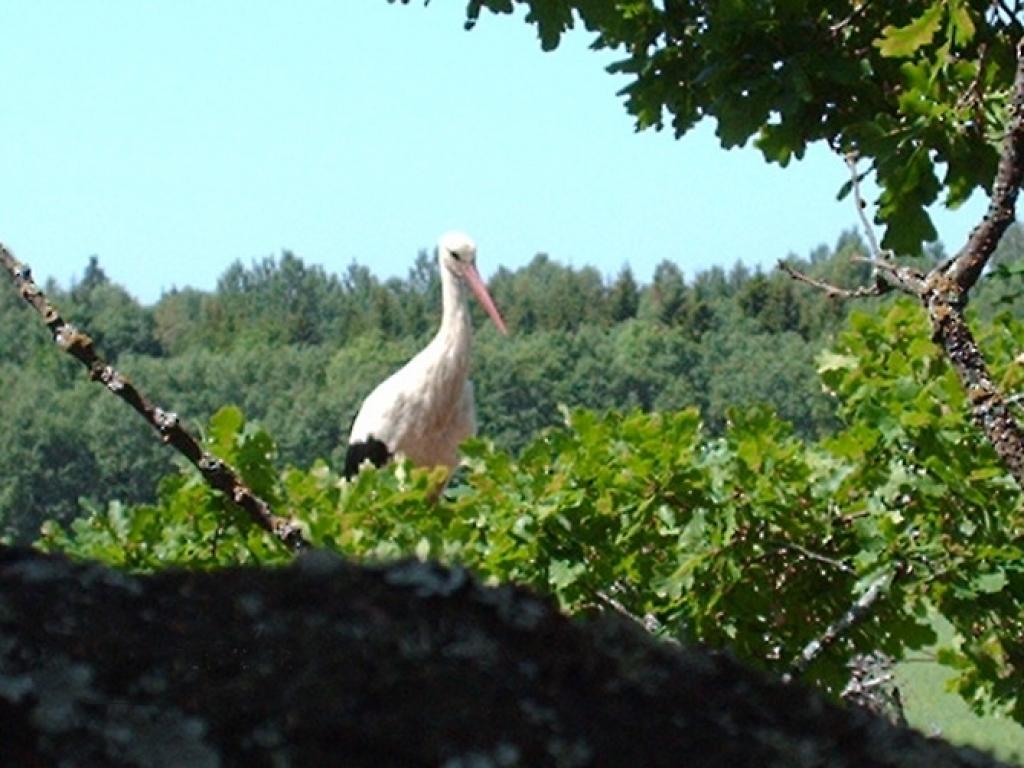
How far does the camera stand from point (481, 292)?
38.2 ft

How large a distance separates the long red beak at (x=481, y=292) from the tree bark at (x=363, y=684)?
983 centimetres

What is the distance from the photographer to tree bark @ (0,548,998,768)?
1.01m

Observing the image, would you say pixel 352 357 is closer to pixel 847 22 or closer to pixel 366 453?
pixel 366 453

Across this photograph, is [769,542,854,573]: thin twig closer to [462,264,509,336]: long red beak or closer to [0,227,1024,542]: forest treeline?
[462,264,509,336]: long red beak

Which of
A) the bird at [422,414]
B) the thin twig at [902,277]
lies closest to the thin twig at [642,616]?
the thin twig at [902,277]

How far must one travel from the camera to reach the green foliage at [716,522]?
5152 mm

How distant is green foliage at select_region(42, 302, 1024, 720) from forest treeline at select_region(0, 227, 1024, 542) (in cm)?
2747

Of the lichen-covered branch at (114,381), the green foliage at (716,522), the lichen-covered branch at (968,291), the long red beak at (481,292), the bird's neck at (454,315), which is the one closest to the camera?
the lichen-covered branch at (114,381)

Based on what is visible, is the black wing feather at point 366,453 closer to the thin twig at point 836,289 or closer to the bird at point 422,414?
the bird at point 422,414

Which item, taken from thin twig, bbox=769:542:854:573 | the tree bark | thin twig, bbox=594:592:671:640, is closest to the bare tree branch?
thin twig, bbox=769:542:854:573

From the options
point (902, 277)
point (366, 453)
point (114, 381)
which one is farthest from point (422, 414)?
point (114, 381)

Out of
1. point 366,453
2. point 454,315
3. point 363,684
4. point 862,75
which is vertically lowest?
point 363,684

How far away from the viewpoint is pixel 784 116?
336 cm

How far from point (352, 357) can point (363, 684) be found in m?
52.7
